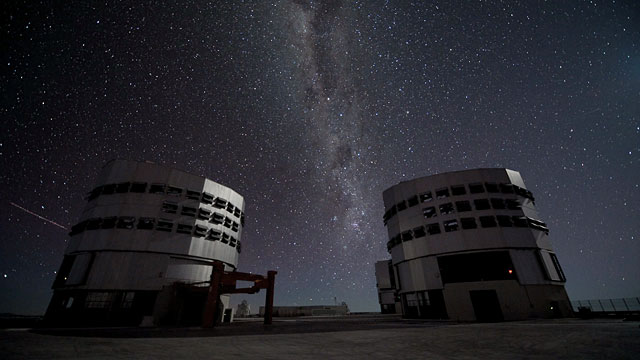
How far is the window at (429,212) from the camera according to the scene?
122 feet

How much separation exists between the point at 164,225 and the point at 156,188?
545 cm

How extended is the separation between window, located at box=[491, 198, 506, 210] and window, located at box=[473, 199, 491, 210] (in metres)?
0.67

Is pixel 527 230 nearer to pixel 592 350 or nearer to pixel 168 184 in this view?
pixel 592 350

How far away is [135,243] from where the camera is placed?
32312 mm

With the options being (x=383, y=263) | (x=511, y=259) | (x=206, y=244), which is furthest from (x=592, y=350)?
(x=383, y=263)

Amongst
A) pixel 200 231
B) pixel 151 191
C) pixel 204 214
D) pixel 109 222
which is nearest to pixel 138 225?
pixel 109 222

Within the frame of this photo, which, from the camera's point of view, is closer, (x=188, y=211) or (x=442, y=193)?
(x=188, y=211)

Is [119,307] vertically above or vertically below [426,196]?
below

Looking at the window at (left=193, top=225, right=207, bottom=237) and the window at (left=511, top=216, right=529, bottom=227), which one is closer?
the window at (left=511, top=216, right=529, bottom=227)

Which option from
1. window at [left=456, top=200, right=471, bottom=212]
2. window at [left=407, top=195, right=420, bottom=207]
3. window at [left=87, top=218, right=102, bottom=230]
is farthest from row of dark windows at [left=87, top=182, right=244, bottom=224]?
window at [left=456, top=200, right=471, bottom=212]

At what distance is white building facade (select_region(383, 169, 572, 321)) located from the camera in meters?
30.9

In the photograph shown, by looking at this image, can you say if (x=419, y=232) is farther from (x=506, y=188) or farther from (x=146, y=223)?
(x=146, y=223)

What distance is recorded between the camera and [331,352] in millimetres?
8289

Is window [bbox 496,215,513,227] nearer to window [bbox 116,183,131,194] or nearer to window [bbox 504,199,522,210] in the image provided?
window [bbox 504,199,522,210]
